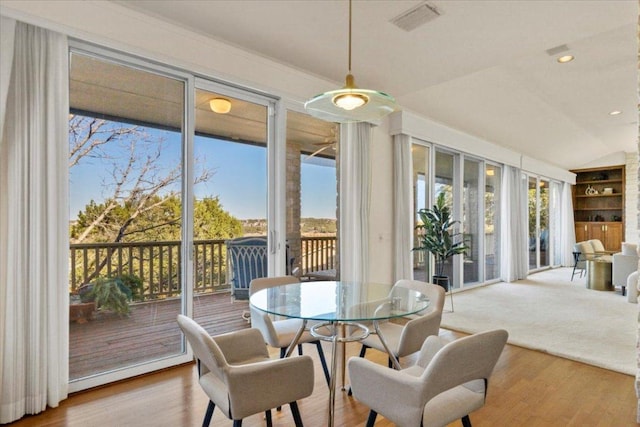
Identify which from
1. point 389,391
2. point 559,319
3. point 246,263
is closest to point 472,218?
point 559,319

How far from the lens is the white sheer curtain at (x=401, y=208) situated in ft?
16.3

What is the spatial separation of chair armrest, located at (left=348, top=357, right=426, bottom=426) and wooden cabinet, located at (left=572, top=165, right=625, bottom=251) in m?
11.4

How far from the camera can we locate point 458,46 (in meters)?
3.30

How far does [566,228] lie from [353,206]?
886cm

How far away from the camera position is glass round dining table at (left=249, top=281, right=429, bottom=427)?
6.38 feet

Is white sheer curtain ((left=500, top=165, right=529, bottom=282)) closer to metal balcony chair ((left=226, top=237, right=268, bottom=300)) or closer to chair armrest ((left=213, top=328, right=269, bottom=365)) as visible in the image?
metal balcony chair ((left=226, top=237, right=268, bottom=300))

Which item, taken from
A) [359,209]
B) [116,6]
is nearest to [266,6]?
[116,6]

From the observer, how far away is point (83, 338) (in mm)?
2715

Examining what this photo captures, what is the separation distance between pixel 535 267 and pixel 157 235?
895cm

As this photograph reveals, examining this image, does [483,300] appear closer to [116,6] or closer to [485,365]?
[485,365]

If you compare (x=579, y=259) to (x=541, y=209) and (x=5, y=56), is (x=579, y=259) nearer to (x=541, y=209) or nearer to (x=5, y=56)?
(x=541, y=209)

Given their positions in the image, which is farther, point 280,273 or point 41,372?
point 280,273

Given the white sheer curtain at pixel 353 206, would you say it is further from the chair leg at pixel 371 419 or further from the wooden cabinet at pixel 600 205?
the wooden cabinet at pixel 600 205

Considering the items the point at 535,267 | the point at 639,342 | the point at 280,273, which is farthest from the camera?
the point at 535,267
